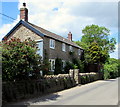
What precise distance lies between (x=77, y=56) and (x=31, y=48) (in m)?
22.3

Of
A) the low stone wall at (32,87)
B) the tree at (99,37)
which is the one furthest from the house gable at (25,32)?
the tree at (99,37)

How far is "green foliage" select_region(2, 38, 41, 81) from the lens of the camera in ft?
34.5

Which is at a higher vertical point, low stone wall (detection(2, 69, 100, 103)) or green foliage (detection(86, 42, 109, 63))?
green foliage (detection(86, 42, 109, 63))

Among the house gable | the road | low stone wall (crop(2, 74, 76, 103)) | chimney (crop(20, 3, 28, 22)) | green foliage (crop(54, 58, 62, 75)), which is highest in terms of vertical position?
chimney (crop(20, 3, 28, 22))

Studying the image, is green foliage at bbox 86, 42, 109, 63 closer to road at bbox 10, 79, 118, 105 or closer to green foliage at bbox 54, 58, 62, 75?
green foliage at bbox 54, 58, 62, 75

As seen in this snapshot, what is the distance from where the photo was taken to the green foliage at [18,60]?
10.5 metres

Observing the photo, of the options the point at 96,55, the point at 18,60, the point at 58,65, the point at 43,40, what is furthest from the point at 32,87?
the point at 96,55

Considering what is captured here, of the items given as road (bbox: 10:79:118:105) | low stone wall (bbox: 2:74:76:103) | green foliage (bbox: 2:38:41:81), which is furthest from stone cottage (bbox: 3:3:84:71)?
green foliage (bbox: 2:38:41:81)

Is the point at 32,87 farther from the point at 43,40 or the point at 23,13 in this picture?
the point at 23,13

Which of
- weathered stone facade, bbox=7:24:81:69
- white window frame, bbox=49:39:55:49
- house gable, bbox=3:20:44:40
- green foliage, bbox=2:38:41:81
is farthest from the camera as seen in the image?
white window frame, bbox=49:39:55:49

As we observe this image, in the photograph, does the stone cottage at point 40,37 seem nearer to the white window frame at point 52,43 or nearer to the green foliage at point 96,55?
the white window frame at point 52,43

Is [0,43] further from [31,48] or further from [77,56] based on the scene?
[77,56]

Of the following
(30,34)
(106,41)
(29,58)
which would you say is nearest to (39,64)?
(29,58)

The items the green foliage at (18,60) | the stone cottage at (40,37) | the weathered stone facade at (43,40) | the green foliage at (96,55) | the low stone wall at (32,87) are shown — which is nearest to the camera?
the low stone wall at (32,87)
